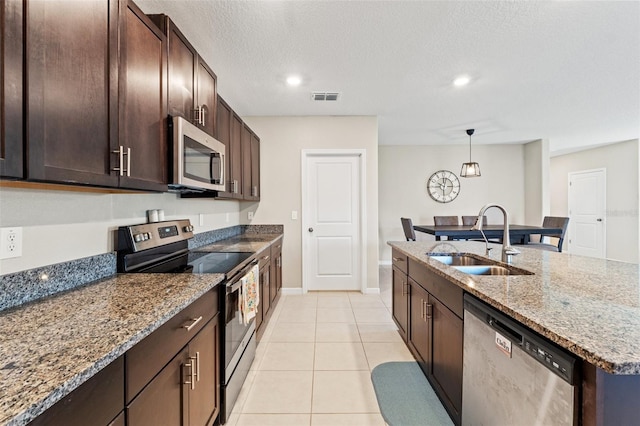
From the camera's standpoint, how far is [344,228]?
4164mm

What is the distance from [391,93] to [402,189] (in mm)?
3146

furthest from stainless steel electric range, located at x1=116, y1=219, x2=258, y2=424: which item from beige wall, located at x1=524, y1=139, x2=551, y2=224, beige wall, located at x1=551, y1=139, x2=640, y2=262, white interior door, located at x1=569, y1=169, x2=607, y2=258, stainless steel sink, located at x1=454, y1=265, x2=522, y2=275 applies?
white interior door, located at x1=569, y1=169, x2=607, y2=258

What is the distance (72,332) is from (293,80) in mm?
2730

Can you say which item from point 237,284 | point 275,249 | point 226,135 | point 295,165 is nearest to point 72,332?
point 237,284

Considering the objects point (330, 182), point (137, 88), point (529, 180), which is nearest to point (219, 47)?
point (137, 88)

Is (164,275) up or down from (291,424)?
up

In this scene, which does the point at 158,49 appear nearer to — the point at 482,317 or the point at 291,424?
the point at 482,317

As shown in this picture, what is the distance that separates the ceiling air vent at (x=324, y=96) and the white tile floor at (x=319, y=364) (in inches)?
99.9

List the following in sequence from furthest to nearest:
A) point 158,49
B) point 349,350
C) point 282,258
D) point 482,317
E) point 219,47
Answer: point 282,258, point 349,350, point 219,47, point 158,49, point 482,317

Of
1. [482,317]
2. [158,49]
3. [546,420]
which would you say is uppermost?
[158,49]

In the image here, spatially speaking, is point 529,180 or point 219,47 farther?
point 529,180

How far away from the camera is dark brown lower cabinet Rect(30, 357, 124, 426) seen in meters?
0.63

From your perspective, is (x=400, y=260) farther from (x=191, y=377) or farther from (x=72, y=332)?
(x=72, y=332)

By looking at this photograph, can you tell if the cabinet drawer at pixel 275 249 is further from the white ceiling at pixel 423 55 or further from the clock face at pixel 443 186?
the clock face at pixel 443 186
